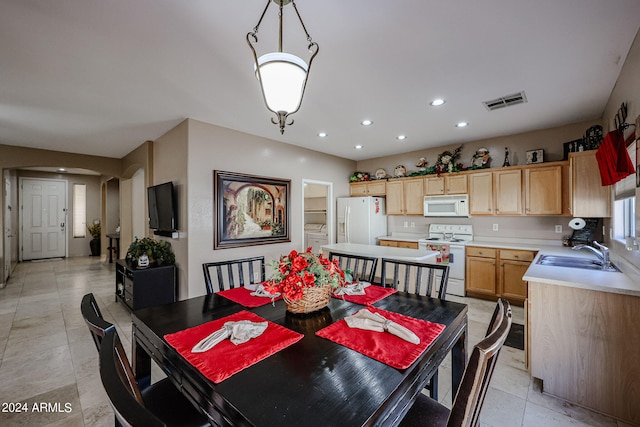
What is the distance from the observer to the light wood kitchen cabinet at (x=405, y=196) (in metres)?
5.22

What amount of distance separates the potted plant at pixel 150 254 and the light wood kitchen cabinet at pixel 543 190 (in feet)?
17.1

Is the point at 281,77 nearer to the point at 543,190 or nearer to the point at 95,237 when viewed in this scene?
the point at 543,190

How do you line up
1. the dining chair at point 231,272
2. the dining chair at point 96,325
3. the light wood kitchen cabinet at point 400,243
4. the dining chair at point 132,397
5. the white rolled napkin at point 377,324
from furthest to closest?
1. the light wood kitchen cabinet at point 400,243
2. the dining chair at point 231,272
3. the white rolled napkin at point 377,324
4. the dining chair at point 96,325
5. the dining chair at point 132,397

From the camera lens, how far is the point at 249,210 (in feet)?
13.9

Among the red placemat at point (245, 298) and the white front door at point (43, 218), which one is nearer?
the red placemat at point (245, 298)

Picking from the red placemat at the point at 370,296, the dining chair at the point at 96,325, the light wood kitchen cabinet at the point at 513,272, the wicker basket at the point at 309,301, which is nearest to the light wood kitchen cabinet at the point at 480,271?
the light wood kitchen cabinet at the point at 513,272

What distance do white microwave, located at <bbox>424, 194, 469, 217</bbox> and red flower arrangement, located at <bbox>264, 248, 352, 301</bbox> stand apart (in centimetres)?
371

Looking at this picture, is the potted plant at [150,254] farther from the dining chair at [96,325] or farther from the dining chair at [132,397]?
the dining chair at [96,325]

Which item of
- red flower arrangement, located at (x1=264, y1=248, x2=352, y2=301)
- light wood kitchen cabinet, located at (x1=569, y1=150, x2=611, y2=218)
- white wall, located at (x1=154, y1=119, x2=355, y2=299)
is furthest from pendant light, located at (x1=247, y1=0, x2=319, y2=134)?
light wood kitchen cabinet, located at (x1=569, y1=150, x2=611, y2=218)

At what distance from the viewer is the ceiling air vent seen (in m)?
2.96

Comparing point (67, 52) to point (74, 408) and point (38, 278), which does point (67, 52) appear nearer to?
point (74, 408)

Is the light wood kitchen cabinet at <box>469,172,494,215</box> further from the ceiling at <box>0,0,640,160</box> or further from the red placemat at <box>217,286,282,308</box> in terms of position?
the red placemat at <box>217,286,282,308</box>

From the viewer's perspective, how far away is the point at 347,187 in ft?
20.4

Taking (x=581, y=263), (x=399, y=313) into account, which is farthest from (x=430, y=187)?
(x=399, y=313)
